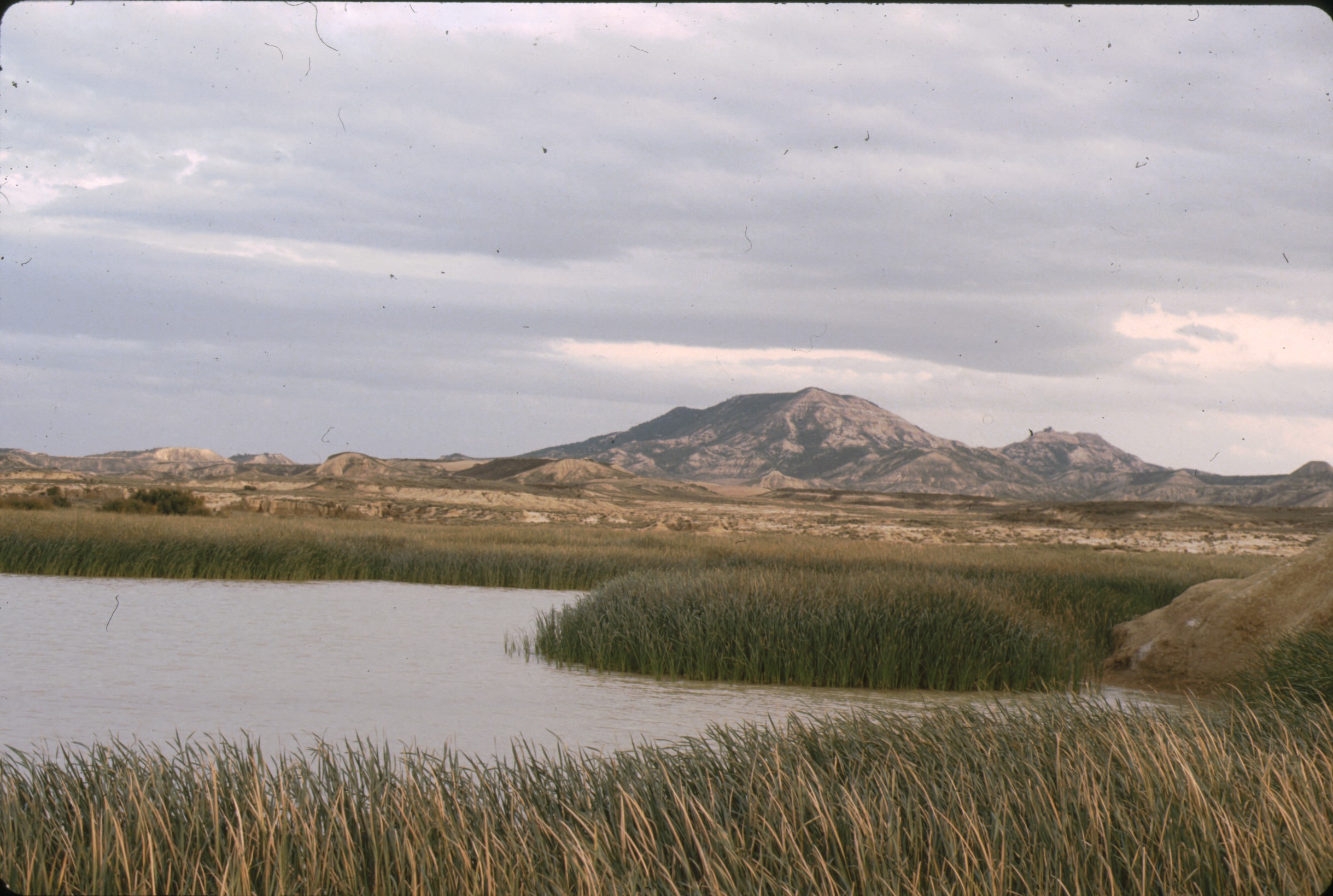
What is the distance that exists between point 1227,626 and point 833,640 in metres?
5.60

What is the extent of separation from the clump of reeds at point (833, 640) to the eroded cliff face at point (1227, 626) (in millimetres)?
812

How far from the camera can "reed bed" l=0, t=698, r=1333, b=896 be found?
4039 millimetres

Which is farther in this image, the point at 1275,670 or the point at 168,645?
the point at 168,645

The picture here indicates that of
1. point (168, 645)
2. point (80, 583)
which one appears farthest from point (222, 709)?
point (80, 583)

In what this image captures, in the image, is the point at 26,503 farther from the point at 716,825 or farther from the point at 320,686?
the point at 716,825

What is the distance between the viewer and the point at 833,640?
1322 cm

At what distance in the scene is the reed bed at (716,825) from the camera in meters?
4.04

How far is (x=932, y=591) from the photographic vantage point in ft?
48.0

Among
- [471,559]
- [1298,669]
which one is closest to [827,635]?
[1298,669]

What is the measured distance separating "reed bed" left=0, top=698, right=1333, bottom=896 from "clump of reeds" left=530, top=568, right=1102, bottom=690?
6.91 meters

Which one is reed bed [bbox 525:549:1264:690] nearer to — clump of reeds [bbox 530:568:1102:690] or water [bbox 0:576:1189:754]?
clump of reeds [bbox 530:568:1102:690]

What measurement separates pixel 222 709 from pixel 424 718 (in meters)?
2.06

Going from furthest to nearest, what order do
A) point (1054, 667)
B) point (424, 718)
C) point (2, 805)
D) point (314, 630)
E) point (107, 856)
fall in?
point (314, 630) < point (1054, 667) < point (424, 718) < point (2, 805) < point (107, 856)

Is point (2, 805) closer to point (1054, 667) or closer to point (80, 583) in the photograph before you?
point (1054, 667)
